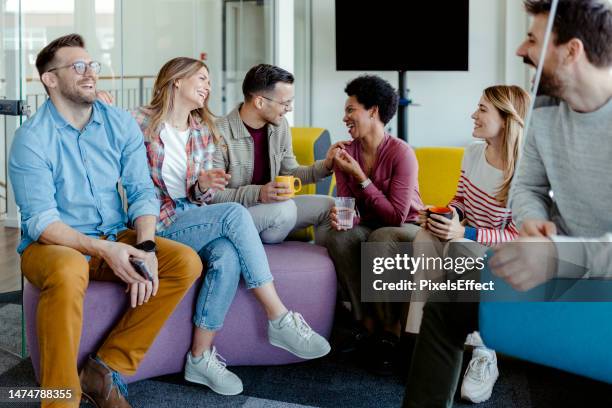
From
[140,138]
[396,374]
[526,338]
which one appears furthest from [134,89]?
[526,338]

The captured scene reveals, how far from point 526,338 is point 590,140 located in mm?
391

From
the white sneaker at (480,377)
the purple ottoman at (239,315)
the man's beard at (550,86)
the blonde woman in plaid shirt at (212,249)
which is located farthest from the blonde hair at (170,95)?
the man's beard at (550,86)

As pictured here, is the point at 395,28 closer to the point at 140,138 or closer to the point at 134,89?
the point at 134,89

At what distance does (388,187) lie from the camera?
276cm

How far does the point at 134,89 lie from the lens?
12.3 feet

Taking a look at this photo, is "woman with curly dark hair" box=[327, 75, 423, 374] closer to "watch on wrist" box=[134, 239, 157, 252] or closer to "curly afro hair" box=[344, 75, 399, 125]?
"curly afro hair" box=[344, 75, 399, 125]

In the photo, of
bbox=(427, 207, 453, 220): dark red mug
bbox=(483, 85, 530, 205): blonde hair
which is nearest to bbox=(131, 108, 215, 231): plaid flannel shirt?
bbox=(427, 207, 453, 220): dark red mug

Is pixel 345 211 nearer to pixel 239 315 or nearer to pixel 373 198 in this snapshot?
pixel 373 198

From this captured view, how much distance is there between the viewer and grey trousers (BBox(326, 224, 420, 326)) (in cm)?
262

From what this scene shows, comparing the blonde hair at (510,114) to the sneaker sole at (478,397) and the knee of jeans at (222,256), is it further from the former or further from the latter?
the knee of jeans at (222,256)

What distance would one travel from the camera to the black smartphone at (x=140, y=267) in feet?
7.04

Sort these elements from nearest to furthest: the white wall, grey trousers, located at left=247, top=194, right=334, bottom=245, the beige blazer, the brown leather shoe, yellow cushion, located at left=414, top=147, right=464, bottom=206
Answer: the brown leather shoe → grey trousers, located at left=247, top=194, right=334, bottom=245 → the beige blazer → yellow cushion, located at left=414, top=147, right=464, bottom=206 → the white wall

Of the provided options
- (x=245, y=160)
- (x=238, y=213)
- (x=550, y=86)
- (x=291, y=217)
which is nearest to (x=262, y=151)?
(x=245, y=160)

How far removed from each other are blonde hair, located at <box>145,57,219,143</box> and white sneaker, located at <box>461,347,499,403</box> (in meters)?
1.26
